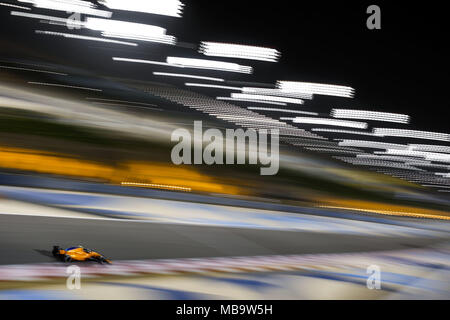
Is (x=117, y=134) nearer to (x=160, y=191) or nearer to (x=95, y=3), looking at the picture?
(x=160, y=191)

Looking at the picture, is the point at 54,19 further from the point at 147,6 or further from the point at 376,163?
the point at 376,163

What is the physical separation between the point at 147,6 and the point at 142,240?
3625 millimetres

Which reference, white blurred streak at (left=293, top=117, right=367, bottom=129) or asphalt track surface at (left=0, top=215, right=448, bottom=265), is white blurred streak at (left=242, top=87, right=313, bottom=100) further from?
asphalt track surface at (left=0, top=215, right=448, bottom=265)

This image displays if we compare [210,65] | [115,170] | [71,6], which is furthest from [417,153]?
[71,6]

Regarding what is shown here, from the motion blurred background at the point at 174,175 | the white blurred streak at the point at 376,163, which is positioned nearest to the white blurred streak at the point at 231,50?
the motion blurred background at the point at 174,175

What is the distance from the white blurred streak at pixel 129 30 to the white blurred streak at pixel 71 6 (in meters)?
0.12

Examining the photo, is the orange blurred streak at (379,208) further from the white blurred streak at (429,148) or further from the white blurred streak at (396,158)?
the white blurred streak at (429,148)

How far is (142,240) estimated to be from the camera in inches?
209

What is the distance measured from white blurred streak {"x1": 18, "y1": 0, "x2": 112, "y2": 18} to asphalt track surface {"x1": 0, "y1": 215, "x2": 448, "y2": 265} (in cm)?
317

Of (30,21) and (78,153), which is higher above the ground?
(30,21)

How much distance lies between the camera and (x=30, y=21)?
723cm

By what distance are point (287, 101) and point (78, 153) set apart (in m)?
4.80

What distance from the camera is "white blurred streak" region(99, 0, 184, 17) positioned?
23.4ft

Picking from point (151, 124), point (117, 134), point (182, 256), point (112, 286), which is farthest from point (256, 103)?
point (112, 286)
